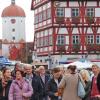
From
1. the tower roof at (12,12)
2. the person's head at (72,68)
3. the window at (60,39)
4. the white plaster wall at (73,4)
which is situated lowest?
the person's head at (72,68)

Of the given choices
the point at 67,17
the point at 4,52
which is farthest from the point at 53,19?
the point at 4,52

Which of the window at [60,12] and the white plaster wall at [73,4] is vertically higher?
the white plaster wall at [73,4]

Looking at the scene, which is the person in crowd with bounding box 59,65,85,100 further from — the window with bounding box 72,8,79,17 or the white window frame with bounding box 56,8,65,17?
the window with bounding box 72,8,79,17

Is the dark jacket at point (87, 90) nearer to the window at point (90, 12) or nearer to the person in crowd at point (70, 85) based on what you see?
the person in crowd at point (70, 85)

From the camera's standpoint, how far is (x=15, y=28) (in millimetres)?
163250

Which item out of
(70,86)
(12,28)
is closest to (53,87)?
(70,86)

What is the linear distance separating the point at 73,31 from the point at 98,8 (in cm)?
373

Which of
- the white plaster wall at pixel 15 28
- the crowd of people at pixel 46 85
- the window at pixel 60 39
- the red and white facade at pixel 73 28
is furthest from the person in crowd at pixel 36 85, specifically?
the white plaster wall at pixel 15 28

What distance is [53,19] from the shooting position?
65.9 m

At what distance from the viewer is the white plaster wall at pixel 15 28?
535 feet

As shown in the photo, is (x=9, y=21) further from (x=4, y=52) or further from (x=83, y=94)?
(x=83, y=94)

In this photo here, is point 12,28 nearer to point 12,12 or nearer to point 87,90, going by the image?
point 12,12

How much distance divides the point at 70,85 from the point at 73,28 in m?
51.3

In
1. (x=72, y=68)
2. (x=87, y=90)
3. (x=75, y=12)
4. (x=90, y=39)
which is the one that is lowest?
(x=87, y=90)
